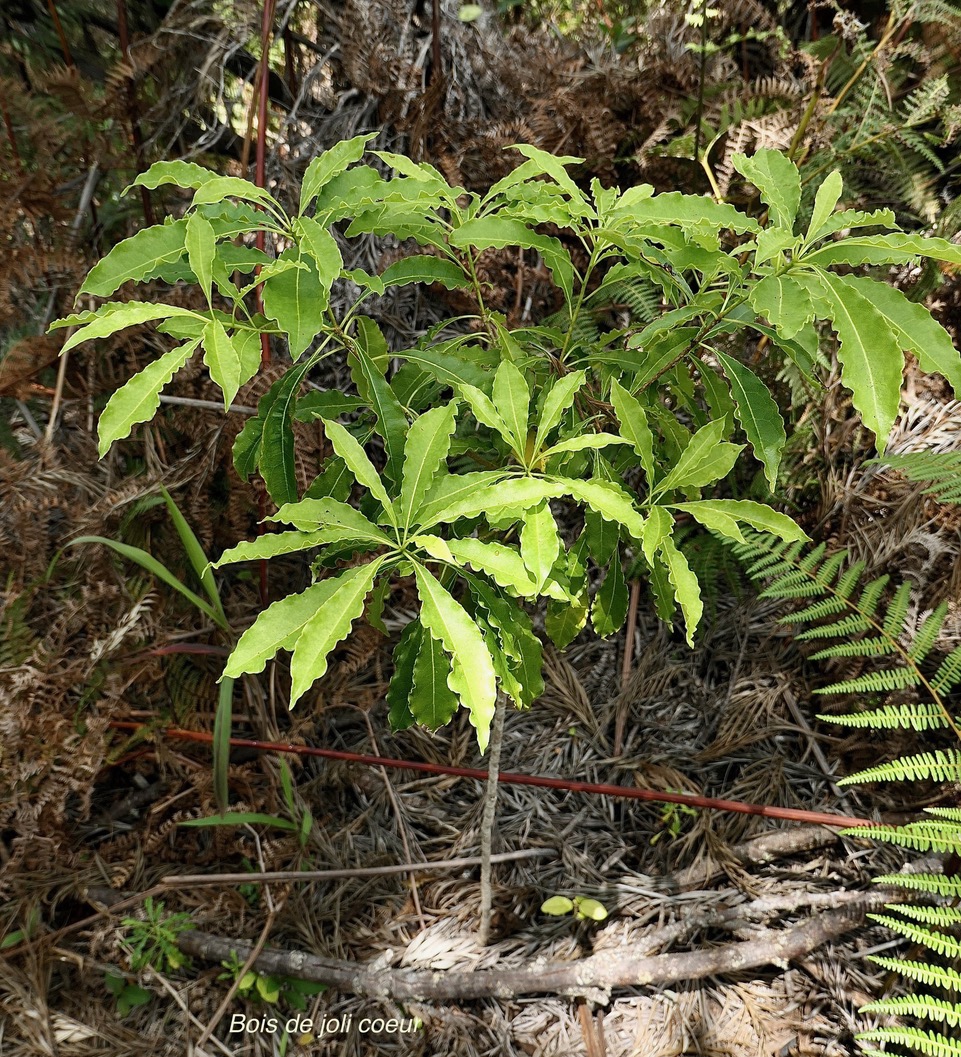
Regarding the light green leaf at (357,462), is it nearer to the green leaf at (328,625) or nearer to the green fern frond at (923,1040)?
the green leaf at (328,625)

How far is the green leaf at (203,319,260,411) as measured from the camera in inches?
34.9

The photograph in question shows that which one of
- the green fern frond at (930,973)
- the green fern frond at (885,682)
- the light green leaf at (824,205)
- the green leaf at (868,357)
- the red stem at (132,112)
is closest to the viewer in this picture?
the green leaf at (868,357)

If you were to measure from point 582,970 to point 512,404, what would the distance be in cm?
134

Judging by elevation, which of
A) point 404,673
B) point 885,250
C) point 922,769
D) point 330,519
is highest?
point 885,250

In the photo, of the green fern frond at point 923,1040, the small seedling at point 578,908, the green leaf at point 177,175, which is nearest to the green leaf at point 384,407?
the green leaf at point 177,175

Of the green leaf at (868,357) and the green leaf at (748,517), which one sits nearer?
the green leaf at (868,357)

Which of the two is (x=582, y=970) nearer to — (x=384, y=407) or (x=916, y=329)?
(x=384, y=407)

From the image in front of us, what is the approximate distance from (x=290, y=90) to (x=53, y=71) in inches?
25.9

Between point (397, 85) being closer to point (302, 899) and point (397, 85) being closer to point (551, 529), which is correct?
point (551, 529)

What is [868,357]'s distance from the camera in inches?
34.4

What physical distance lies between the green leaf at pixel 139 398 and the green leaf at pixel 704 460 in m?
0.73

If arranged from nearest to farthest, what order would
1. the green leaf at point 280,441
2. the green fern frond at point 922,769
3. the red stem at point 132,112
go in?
the green leaf at point 280,441 < the green fern frond at point 922,769 < the red stem at point 132,112

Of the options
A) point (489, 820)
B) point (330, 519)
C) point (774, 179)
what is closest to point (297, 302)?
point (330, 519)

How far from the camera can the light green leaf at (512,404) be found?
40.1 inches
